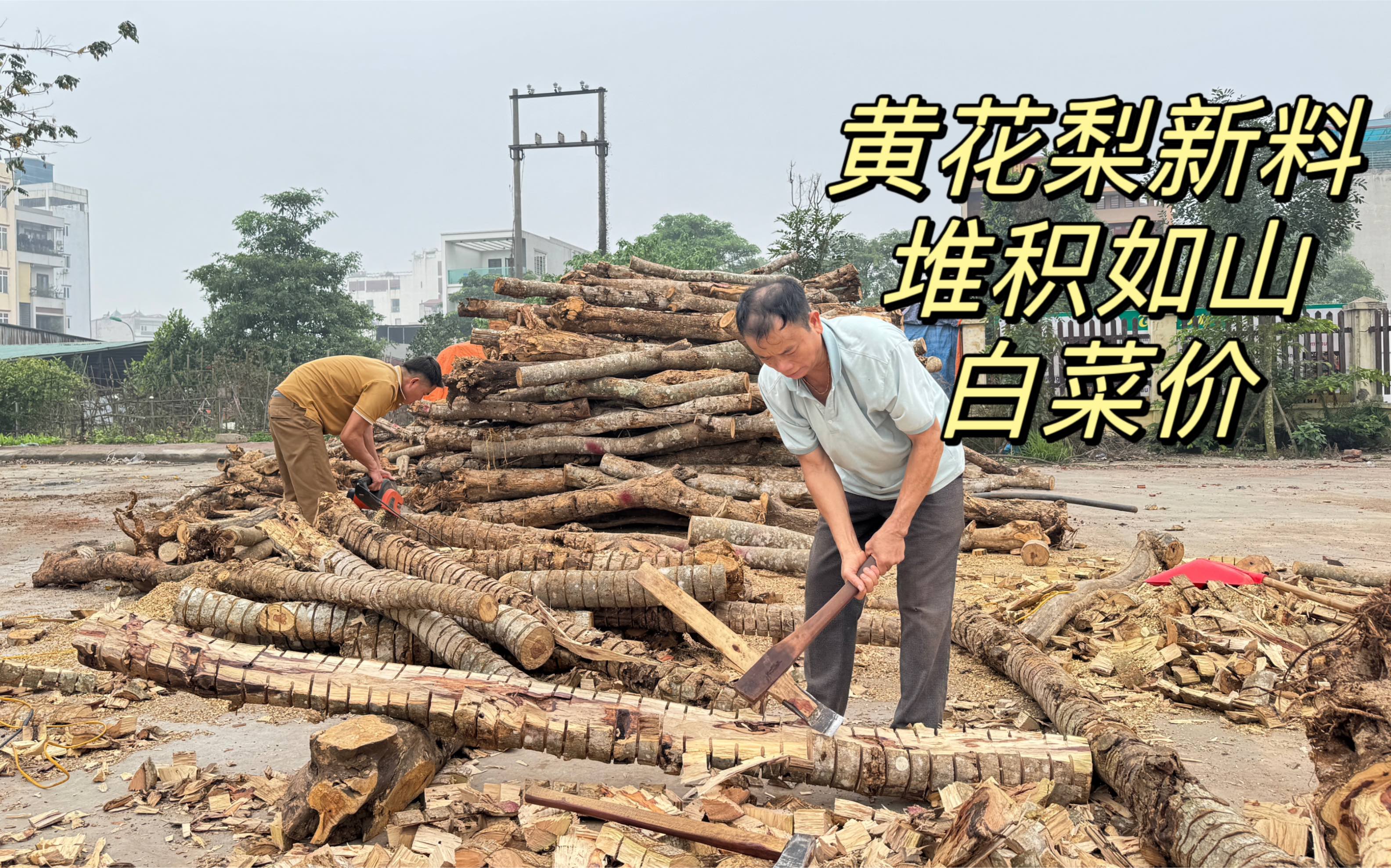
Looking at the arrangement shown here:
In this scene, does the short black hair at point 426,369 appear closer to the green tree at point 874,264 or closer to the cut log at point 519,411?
the cut log at point 519,411

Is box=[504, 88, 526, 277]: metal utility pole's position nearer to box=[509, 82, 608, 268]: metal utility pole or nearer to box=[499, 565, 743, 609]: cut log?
box=[509, 82, 608, 268]: metal utility pole

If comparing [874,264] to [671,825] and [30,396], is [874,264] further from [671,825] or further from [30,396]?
[671,825]

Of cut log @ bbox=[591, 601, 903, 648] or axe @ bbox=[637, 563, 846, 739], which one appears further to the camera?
cut log @ bbox=[591, 601, 903, 648]

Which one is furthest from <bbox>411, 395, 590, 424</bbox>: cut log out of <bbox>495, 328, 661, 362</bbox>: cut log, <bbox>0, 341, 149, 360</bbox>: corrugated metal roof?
<bbox>0, 341, 149, 360</bbox>: corrugated metal roof

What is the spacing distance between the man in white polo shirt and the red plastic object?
2930 mm

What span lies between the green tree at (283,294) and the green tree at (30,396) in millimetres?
4654

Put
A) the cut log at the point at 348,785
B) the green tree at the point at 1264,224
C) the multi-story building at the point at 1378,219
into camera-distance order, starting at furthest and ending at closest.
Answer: the multi-story building at the point at 1378,219, the green tree at the point at 1264,224, the cut log at the point at 348,785

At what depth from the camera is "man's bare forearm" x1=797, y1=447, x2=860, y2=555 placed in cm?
327

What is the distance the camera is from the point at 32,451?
1828cm

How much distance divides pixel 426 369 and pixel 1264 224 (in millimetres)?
14771

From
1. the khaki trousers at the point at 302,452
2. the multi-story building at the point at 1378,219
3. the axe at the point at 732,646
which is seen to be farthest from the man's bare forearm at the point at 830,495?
the multi-story building at the point at 1378,219

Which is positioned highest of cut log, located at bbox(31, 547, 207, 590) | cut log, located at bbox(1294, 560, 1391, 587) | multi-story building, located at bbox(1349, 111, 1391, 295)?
multi-story building, located at bbox(1349, 111, 1391, 295)

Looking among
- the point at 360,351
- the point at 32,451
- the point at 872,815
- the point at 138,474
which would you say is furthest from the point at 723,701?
the point at 360,351

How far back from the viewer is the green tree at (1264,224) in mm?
15758
